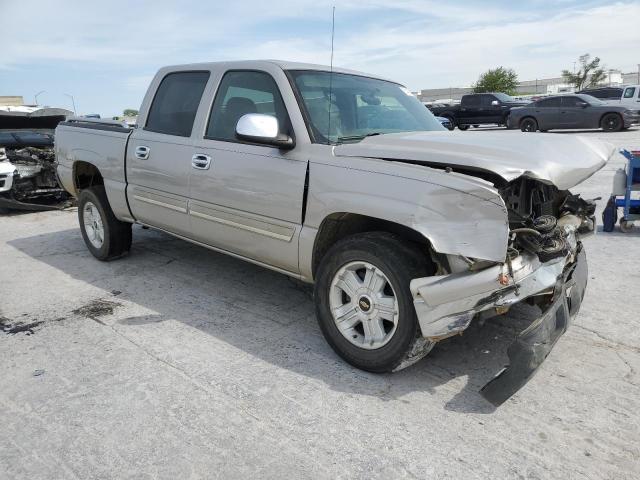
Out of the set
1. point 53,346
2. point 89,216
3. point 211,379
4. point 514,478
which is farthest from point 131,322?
point 514,478

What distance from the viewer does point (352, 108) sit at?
393cm

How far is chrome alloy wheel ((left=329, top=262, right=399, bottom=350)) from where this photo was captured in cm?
311

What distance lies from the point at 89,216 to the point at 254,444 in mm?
4068

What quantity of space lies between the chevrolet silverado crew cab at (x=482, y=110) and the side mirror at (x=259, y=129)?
848 inches

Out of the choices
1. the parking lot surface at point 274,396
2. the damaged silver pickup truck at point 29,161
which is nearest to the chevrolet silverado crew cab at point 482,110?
the damaged silver pickup truck at point 29,161

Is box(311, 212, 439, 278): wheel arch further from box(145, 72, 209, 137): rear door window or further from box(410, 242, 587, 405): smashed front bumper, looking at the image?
box(145, 72, 209, 137): rear door window

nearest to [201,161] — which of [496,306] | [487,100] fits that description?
[496,306]

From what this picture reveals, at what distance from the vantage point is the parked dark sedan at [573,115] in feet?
63.6

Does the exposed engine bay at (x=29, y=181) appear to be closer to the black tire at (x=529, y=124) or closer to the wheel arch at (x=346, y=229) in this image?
the wheel arch at (x=346, y=229)

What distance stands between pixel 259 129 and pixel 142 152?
1.85m

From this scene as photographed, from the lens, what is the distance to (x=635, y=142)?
50.8 feet

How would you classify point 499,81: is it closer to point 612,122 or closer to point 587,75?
point 587,75

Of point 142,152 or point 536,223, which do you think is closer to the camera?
point 536,223

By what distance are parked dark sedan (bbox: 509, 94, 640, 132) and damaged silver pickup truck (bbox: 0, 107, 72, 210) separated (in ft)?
53.8
